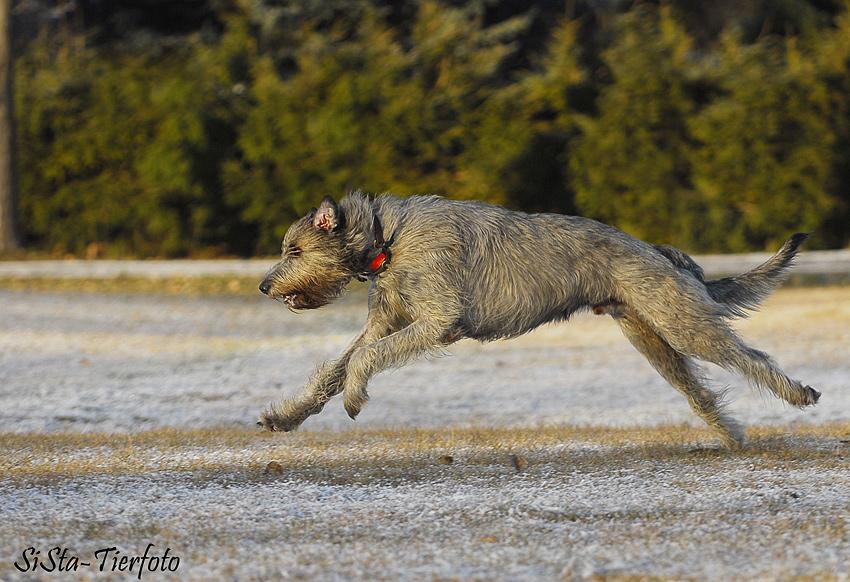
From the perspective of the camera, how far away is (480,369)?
34.9 feet

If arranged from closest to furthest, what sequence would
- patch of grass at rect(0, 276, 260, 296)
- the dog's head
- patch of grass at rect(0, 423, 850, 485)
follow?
1. patch of grass at rect(0, 423, 850, 485)
2. the dog's head
3. patch of grass at rect(0, 276, 260, 296)

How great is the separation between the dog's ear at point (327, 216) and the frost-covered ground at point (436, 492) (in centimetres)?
129

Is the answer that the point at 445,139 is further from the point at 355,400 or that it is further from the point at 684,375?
the point at 355,400

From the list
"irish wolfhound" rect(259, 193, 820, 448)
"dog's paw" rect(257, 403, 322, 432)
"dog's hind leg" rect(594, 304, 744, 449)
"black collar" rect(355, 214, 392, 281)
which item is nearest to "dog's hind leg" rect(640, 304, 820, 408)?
"irish wolfhound" rect(259, 193, 820, 448)

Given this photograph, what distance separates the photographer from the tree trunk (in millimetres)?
18969

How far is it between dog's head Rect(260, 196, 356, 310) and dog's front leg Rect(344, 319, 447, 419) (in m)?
0.61

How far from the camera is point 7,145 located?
18938 mm

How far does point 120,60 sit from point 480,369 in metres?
13.7

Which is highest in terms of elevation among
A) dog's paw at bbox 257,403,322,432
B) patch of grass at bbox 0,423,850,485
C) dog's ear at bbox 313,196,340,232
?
dog's ear at bbox 313,196,340,232

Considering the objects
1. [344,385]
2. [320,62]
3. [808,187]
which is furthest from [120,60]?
[344,385]

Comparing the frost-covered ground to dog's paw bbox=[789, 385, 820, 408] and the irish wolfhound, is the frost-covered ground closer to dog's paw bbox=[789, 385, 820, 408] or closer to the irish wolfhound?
dog's paw bbox=[789, 385, 820, 408]

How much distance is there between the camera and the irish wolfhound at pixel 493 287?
5.61m

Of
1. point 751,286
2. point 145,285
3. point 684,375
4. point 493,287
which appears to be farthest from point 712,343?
point 145,285

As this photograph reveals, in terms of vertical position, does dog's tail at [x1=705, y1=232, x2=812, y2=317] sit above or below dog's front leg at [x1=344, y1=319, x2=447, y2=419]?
above
